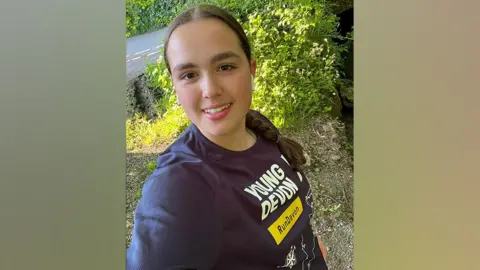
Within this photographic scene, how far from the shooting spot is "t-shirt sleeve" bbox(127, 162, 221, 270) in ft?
5.23

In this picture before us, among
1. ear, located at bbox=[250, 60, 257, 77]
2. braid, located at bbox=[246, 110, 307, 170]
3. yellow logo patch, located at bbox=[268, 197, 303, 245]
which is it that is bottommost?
yellow logo patch, located at bbox=[268, 197, 303, 245]

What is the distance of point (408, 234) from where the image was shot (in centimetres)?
193

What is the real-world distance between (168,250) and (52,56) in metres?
0.96

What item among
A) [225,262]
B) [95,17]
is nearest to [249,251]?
[225,262]

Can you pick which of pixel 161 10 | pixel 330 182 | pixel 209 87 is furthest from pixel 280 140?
pixel 161 10

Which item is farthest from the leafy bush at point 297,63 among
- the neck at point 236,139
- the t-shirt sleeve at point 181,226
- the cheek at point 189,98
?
the t-shirt sleeve at point 181,226

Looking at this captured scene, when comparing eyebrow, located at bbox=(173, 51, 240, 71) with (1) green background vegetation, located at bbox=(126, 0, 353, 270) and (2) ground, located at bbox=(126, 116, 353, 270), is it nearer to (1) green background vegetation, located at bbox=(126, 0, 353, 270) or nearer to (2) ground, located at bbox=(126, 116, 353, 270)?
(1) green background vegetation, located at bbox=(126, 0, 353, 270)

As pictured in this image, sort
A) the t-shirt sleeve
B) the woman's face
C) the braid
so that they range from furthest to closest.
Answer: the braid < the woman's face < the t-shirt sleeve

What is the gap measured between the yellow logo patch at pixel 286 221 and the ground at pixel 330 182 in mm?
85

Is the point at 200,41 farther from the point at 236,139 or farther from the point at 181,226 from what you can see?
the point at 181,226

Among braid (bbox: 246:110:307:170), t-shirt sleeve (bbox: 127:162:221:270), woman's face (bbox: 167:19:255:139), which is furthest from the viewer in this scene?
braid (bbox: 246:110:307:170)

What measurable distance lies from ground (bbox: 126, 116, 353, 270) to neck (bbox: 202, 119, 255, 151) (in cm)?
17

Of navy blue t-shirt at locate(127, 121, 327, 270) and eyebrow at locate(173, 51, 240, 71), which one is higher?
eyebrow at locate(173, 51, 240, 71)

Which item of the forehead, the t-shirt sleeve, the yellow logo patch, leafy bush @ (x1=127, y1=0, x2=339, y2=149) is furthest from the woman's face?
the yellow logo patch
